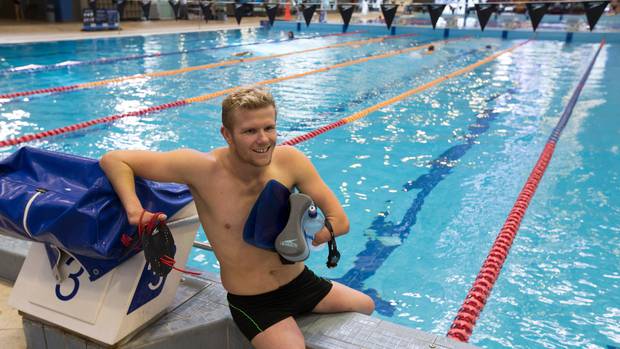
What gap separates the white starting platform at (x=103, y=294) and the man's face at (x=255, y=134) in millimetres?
390

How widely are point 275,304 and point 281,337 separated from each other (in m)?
0.13

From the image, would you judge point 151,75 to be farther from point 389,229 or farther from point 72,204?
point 72,204

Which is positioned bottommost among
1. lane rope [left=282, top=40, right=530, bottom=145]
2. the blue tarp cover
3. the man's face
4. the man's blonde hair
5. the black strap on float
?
lane rope [left=282, top=40, right=530, bottom=145]

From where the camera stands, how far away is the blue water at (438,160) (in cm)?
315

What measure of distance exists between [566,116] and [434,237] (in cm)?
423

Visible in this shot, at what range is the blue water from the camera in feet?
10.3

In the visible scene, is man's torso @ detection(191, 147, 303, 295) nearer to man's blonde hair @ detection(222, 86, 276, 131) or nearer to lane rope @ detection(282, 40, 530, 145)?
man's blonde hair @ detection(222, 86, 276, 131)

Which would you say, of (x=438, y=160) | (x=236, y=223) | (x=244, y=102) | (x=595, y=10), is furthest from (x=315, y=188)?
(x=595, y=10)

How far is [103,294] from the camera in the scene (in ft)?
5.87

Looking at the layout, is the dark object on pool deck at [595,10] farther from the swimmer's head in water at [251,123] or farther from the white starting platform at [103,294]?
the white starting platform at [103,294]

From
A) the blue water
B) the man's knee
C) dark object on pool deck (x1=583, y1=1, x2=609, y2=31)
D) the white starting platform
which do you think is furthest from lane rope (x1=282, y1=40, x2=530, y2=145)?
the white starting platform

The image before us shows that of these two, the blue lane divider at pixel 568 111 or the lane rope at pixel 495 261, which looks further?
the blue lane divider at pixel 568 111

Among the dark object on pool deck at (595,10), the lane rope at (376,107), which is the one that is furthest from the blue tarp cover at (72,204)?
the dark object on pool deck at (595,10)

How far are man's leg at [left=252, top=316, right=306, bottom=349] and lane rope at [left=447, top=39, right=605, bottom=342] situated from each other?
3.36 ft
